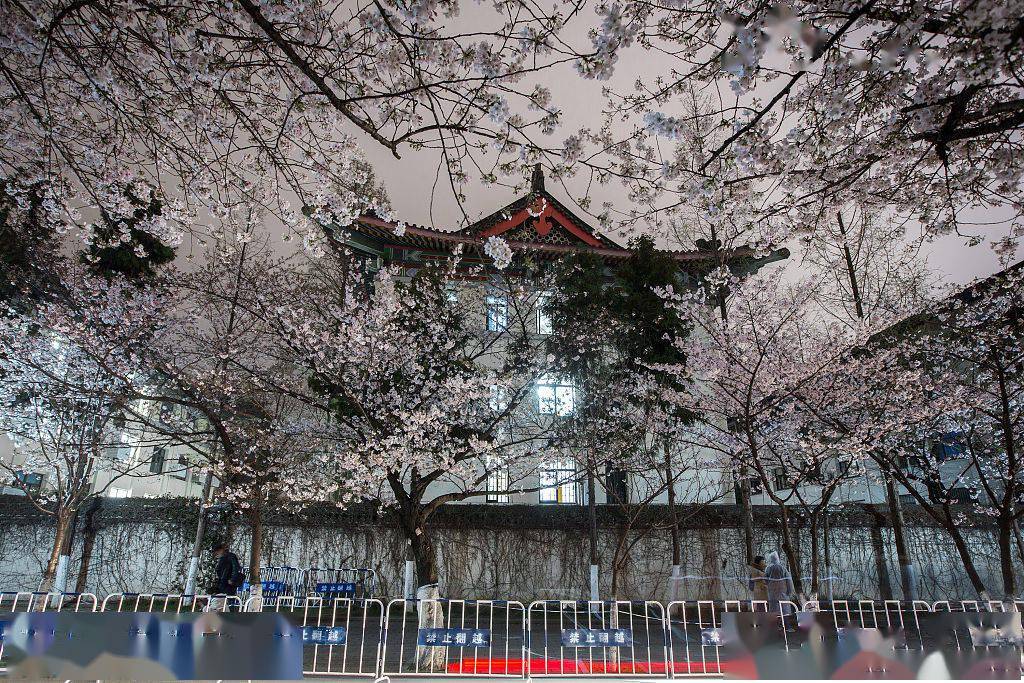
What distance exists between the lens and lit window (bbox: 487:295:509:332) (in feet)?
49.8

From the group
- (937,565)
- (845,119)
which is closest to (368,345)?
(845,119)

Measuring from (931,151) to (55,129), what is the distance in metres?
7.22

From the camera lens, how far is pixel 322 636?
279 inches

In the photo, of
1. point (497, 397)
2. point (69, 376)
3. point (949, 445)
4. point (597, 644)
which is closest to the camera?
point (597, 644)

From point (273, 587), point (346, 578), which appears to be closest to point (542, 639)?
point (346, 578)

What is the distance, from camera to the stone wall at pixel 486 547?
645 inches

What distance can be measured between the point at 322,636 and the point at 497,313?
373 inches

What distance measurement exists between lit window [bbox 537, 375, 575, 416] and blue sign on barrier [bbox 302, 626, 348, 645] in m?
8.53

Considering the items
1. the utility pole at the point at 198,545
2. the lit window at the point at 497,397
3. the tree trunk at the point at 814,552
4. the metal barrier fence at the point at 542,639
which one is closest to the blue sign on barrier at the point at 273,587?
the metal barrier fence at the point at 542,639

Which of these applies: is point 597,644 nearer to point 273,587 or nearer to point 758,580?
point 758,580

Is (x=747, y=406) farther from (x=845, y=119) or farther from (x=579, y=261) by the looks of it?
(x=579, y=261)

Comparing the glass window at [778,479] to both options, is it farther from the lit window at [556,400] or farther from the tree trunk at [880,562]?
the lit window at [556,400]

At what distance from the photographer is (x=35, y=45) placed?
431 cm

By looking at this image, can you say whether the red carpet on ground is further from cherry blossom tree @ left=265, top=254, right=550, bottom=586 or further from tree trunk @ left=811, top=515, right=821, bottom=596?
tree trunk @ left=811, top=515, right=821, bottom=596
